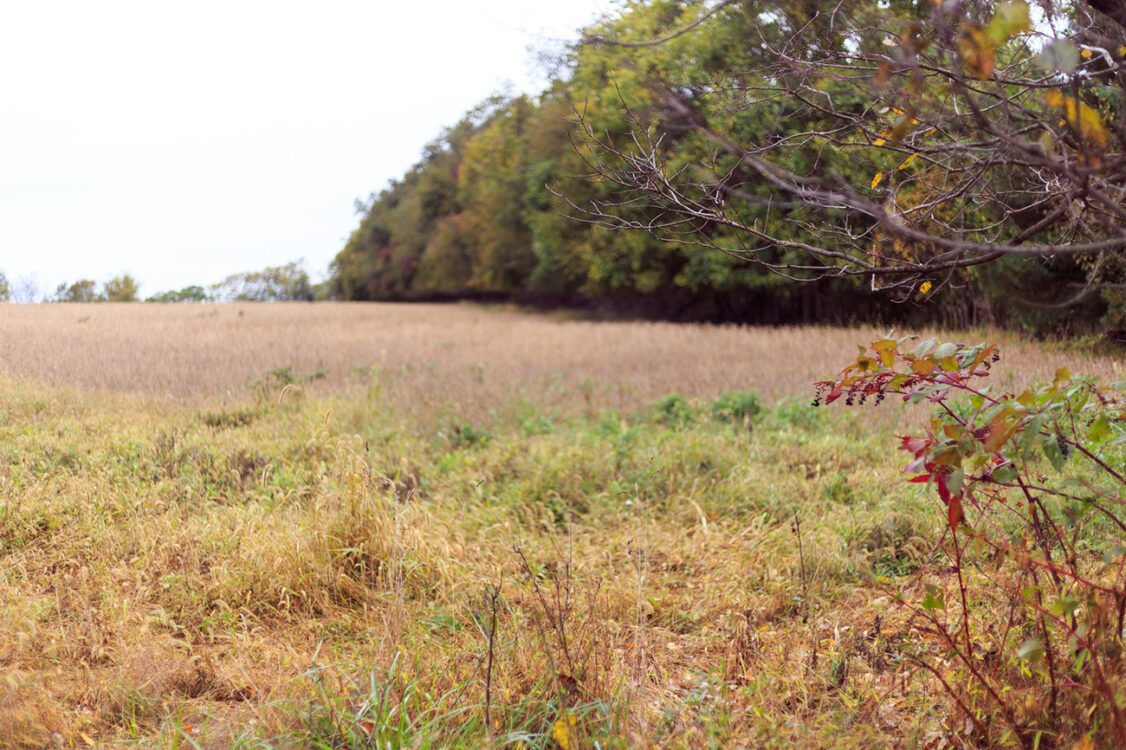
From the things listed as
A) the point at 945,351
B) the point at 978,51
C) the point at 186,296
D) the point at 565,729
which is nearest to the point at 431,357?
the point at 186,296

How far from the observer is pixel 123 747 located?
8.52 feet

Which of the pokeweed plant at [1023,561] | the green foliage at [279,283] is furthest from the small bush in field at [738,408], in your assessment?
the green foliage at [279,283]

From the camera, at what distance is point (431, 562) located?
420cm

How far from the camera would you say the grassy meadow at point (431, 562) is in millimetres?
2740

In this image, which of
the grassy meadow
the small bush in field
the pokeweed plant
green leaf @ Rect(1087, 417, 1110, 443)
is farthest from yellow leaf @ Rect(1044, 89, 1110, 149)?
the small bush in field

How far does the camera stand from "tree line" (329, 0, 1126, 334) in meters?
1.83

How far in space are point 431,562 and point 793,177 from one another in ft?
10.3

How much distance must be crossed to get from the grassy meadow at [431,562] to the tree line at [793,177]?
64.9 inches

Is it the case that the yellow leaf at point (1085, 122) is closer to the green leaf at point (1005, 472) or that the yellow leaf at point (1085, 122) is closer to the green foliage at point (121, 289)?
the green leaf at point (1005, 472)

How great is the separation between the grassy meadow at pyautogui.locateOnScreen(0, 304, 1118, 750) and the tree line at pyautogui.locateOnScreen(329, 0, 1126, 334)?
5.41ft

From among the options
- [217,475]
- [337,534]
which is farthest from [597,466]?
[217,475]

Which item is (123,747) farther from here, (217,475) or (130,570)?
(217,475)

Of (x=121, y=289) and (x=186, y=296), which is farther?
(x=186, y=296)

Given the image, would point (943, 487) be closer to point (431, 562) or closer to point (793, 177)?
point (793, 177)
